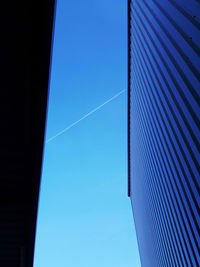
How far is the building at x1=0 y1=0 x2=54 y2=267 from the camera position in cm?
657

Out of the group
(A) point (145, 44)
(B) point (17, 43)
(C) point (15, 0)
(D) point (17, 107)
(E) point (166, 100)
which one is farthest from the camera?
(A) point (145, 44)

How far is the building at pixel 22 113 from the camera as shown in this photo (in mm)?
6570

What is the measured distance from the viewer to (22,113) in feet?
26.0

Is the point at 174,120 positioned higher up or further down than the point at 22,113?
higher up

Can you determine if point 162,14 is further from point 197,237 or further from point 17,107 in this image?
point 17,107

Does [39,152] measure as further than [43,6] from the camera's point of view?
Yes

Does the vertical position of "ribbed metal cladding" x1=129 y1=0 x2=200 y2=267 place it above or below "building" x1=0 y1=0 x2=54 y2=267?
above

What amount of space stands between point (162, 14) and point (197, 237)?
20.8m

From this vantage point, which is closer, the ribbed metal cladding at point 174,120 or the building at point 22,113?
the building at point 22,113

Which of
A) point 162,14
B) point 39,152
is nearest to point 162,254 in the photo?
point 162,14

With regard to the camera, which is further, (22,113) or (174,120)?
(174,120)

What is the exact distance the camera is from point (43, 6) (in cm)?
627

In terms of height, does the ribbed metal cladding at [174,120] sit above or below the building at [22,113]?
above

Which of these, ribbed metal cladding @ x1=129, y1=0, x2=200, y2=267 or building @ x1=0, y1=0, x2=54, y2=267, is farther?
ribbed metal cladding @ x1=129, y1=0, x2=200, y2=267
